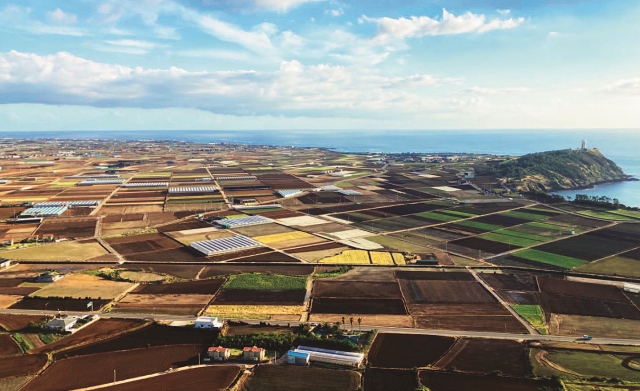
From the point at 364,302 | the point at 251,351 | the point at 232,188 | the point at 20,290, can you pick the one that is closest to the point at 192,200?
the point at 232,188

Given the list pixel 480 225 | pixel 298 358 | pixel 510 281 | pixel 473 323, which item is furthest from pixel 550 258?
pixel 298 358

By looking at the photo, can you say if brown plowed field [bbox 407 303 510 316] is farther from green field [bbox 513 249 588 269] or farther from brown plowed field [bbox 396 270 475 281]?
green field [bbox 513 249 588 269]

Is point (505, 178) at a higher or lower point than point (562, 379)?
higher

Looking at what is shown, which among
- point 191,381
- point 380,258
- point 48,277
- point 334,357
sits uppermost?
point 380,258

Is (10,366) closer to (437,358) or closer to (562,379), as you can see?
(437,358)

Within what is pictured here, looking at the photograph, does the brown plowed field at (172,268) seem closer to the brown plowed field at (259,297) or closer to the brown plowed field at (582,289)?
the brown plowed field at (259,297)

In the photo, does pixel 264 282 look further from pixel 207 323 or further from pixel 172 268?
pixel 172 268

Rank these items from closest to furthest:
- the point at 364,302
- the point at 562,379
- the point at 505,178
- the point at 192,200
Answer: the point at 562,379
the point at 364,302
the point at 192,200
the point at 505,178
